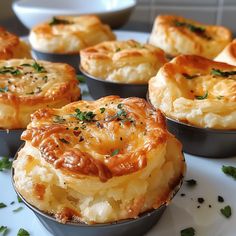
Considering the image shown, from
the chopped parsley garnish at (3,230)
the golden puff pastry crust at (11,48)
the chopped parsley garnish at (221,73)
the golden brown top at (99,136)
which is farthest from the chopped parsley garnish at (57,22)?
the chopped parsley garnish at (3,230)

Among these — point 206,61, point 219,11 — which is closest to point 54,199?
point 206,61

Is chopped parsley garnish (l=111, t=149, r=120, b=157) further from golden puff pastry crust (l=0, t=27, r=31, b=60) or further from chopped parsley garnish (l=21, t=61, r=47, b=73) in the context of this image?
golden puff pastry crust (l=0, t=27, r=31, b=60)

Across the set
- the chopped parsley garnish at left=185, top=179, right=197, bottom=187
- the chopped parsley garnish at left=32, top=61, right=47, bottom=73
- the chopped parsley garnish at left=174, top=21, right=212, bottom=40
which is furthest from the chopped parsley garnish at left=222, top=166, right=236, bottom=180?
the chopped parsley garnish at left=174, top=21, right=212, bottom=40

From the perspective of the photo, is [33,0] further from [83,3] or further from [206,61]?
[206,61]

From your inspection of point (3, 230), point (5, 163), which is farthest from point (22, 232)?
point (5, 163)

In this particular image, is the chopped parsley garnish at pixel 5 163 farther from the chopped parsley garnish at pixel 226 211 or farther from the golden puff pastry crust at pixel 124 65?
the chopped parsley garnish at pixel 226 211
